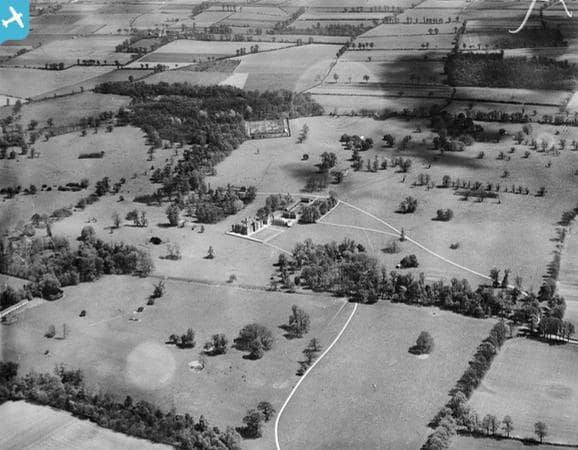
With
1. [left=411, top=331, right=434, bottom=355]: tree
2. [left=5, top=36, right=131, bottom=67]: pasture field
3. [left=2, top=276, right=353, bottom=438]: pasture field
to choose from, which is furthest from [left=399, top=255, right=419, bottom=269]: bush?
[left=5, top=36, right=131, bottom=67]: pasture field

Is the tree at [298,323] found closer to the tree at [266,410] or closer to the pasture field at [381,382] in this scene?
the pasture field at [381,382]

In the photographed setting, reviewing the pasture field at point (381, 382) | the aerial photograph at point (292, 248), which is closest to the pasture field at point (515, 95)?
the aerial photograph at point (292, 248)

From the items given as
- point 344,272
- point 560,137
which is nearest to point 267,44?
point 560,137

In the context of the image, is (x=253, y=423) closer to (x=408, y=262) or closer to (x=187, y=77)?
(x=408, y=262)

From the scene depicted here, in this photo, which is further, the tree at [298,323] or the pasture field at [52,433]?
the tree at [298,323]

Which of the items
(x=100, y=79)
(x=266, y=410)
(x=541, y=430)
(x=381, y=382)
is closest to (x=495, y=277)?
(x=381, y=382)

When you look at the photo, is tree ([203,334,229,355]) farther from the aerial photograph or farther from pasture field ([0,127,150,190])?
Answer: pasture field ([0,127,150,190])
